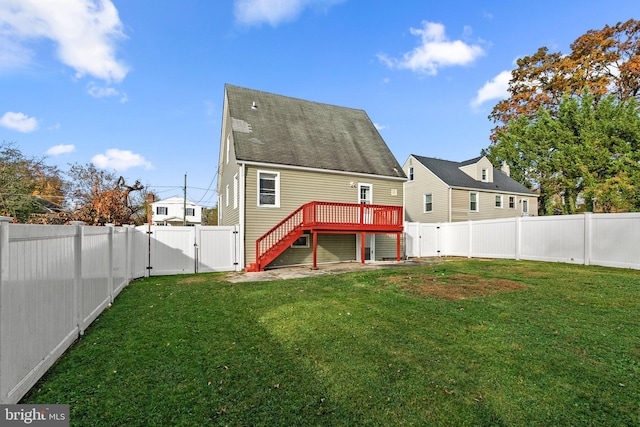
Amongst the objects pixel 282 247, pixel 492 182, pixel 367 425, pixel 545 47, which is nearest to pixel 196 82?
pixel 282 247

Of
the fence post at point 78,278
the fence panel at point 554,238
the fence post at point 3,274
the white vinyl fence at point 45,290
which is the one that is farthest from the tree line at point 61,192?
the fence panel at point 554,238

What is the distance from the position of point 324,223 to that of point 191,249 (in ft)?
15.9

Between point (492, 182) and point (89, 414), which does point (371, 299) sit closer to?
point (89, 414)

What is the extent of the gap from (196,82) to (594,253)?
61.4 ft

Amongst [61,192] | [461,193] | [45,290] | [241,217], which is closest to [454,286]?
[45,290]

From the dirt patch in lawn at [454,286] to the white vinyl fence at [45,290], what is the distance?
18.8 ft

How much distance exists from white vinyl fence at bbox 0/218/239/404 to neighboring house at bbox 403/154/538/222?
19.6 metres

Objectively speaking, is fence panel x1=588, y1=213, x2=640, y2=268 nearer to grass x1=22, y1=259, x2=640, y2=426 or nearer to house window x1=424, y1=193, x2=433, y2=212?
grass x1=22, y1=259, x2=640, y2=426

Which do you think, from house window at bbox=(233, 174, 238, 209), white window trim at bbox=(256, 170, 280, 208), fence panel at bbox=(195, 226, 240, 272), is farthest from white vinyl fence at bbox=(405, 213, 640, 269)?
fence panel at bbox=(195, 226, 240, 272)

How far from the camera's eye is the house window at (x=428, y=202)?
72.1ft

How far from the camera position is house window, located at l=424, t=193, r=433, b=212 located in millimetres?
21984

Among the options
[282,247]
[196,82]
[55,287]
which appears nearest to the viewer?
[55,287]

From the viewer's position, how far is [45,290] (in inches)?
118

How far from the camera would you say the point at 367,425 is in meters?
2.25
